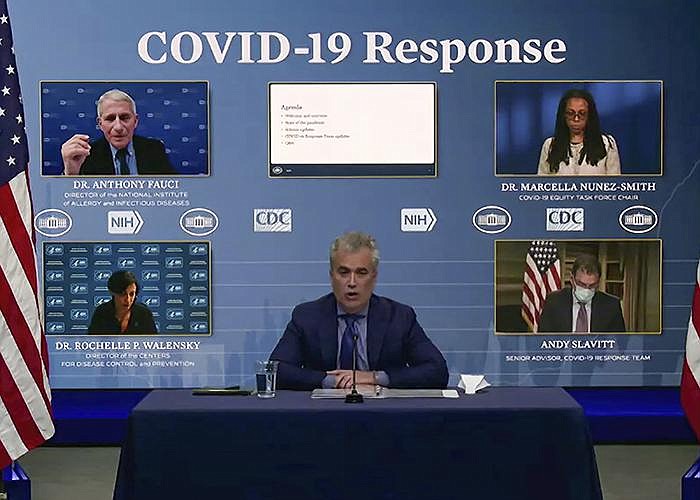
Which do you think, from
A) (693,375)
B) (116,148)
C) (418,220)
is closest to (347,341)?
(693,375)

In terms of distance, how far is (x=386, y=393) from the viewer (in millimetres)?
4305

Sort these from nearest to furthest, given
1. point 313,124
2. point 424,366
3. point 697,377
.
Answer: point 424,366 → point 697,377 → point 313,124

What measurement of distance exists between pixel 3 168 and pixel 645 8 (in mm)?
4055

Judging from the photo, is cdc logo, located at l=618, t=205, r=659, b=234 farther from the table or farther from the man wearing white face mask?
the table

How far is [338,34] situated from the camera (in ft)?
22.4

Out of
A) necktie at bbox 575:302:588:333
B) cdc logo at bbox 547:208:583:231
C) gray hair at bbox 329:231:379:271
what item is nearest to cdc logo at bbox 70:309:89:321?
gray hair at bbox 329:231:379:271

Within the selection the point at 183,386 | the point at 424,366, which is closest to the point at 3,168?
the point at 424,366

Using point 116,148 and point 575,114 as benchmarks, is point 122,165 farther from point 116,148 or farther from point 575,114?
point 575,114

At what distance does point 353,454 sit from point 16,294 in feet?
5.80

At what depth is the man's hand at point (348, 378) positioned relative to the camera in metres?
4.54

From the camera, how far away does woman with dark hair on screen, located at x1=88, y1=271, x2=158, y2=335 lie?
680 cm

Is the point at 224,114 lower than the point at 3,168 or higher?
higher

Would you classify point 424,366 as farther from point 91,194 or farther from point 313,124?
point 91,194

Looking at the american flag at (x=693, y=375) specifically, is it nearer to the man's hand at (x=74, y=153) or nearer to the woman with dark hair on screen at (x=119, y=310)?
the woman with dark hair on screen at (x=119, y=310)
